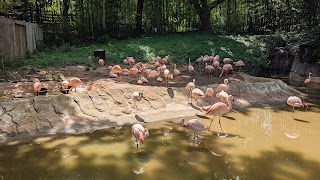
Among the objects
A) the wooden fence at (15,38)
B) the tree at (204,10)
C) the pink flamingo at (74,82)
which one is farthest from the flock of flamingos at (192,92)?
the tree at (204,10)

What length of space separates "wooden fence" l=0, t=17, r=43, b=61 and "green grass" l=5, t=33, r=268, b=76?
46 centimetres

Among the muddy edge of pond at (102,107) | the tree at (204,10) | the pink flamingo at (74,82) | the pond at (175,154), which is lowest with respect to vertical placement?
the pond at (175,154)

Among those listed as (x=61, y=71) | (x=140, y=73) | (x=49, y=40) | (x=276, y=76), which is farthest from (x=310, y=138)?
(x=49, y=40)

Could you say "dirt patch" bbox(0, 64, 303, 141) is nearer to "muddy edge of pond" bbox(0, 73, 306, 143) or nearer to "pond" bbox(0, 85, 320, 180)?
"muddy edge of pond" bbox(0, 73, 306, 143)

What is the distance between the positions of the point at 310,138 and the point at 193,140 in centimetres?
241

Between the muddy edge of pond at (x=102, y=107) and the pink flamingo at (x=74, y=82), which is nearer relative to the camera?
the muddy edge of pond at (x=102, y=107)

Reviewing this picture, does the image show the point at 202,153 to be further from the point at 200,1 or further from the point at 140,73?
the point at 200,1

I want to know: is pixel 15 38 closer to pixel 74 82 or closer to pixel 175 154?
pixel 74 82

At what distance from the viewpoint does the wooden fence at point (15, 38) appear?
1180cm

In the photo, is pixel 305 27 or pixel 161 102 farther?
pixel 305 27

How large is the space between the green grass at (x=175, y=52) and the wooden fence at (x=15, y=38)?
1.50 ft

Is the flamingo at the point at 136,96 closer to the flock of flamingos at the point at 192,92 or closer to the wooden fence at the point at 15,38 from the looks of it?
the flock of flamingos at the point at 192,92

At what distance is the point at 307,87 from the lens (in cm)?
1220

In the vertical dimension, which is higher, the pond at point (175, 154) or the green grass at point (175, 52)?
the green grass at point (175, 52)
